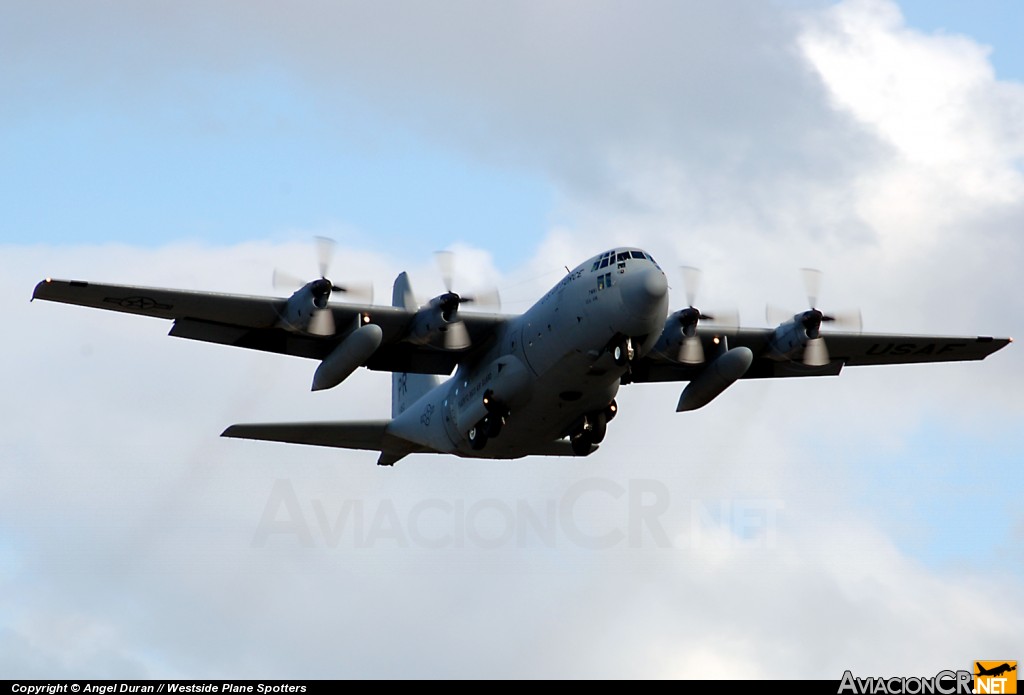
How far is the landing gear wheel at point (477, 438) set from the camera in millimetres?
33375

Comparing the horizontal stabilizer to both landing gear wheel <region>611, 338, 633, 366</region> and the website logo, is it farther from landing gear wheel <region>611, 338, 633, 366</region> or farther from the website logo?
the website logo

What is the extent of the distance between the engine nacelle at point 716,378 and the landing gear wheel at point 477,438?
199 inches

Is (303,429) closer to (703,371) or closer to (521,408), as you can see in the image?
(521,408)

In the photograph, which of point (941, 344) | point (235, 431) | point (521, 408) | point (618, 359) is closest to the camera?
point (618, 359)

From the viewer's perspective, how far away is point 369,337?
31.2m

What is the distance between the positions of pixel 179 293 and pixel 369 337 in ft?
14.0

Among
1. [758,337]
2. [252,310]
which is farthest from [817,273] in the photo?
[252,310]

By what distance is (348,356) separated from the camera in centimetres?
3138

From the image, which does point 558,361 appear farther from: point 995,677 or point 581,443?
point 995,677

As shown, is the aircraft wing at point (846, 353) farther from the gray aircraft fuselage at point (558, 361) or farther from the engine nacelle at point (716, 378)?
the gray aircraft fuselage at point (558, 361)

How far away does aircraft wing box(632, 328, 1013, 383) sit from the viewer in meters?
36.7

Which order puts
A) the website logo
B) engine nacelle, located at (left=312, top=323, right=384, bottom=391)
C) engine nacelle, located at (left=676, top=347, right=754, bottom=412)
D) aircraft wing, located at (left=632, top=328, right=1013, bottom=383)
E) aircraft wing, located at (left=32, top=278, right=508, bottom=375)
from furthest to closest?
1. aircraft wing, located at (left=632, top=328, right=1013, bottom=383)
2. engine nacelle, located at (left=676, top=347, right=754, bottom=412)
3. engine nacelle, located at (left=312, top=323, right=384, bottom=391)
4. aircraft wing, located at (left=32, top=278, right=508, bottom=375)
5. the website logo

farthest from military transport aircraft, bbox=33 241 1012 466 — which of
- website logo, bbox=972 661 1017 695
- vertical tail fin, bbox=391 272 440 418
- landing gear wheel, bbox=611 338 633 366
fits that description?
website logo, bbox=972 661 1017 695

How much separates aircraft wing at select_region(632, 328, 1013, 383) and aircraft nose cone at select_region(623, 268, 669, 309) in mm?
6608
